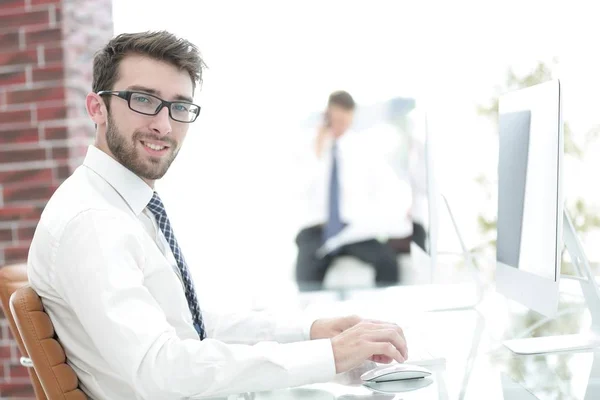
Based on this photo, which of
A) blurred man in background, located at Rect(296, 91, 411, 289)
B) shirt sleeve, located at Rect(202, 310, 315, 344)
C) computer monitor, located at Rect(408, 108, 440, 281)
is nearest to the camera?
shirt sleeve, located at Rect(202, 310, 315, 344)

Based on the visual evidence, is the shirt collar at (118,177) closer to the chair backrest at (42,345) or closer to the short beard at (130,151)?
the short beard at (130,151)

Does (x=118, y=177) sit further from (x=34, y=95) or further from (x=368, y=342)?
(x=34, y=95)

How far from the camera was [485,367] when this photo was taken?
1.17 meters

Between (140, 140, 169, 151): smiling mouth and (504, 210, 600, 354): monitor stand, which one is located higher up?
(140, 140, 169, 151): smiling mouth

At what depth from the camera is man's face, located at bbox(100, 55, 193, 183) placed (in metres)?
1.27

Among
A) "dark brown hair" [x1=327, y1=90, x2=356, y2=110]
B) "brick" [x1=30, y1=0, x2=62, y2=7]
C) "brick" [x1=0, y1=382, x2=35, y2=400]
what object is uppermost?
"brick" [x1=30, y1=0, x2=62, y2=7]

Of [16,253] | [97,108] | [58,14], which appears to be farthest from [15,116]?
[97,108]

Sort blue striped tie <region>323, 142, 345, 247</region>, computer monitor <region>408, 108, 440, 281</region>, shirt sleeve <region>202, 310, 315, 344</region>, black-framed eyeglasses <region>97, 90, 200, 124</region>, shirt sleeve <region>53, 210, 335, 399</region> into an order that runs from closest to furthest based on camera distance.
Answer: shirt sleeve <region>53, 210, 335, 399</region>
black-framed eyeglasses <region>97, 90, 200, 124</region>
shirt sleeve <region>202, 310, 315, 344</region>
computer monitor <region>408, 108, 440, 281</region>
blue striped tie <region>323, 142, 345, 247</region>

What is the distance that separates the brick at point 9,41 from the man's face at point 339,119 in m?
2.74

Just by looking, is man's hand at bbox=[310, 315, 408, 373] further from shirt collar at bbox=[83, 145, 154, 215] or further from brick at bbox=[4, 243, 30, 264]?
brick at bbox=[4, 243, 30, 264]

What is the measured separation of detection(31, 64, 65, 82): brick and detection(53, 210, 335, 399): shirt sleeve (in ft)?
4.86

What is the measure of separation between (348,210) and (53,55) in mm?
3335

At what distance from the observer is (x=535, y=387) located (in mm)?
1046

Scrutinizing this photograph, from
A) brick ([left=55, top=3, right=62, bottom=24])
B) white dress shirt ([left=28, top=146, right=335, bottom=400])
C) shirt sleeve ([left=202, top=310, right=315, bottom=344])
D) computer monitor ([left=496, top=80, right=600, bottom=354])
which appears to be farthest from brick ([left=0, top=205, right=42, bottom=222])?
computer monitor ([left=496, top=80, right=600, bottom=354])
